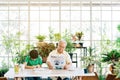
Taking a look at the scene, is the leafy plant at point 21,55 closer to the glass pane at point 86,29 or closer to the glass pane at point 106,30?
the glass pane at point 86,29

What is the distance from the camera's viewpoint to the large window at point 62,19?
10.1 metres

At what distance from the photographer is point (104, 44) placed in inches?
392

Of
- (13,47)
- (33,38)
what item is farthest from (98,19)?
(13,47)

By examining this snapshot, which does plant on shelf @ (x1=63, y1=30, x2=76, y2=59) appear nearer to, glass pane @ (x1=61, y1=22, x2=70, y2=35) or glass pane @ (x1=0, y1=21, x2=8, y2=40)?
glass pane @ (x1=61, y1=22, x2=70, y2=35)

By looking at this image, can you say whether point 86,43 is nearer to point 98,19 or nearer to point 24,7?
point 98,19

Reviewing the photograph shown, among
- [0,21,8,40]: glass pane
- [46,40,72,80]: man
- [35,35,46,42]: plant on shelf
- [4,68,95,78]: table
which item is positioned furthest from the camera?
[0,21,8,40]: glass pane

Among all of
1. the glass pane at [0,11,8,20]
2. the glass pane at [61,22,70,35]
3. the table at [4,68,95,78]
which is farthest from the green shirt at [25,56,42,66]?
the glass pane at [0,11,8,20]

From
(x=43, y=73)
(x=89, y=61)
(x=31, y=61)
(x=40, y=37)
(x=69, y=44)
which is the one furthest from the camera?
(x=40, y=37)

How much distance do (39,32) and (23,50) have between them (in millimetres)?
892

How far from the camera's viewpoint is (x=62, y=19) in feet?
33.3

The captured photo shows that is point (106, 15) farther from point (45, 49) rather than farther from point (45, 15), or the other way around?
point (45, 49)

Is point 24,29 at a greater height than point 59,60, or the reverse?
point 24,29

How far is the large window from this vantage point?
1013 centimetres

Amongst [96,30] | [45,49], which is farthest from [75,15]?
[45,49]
